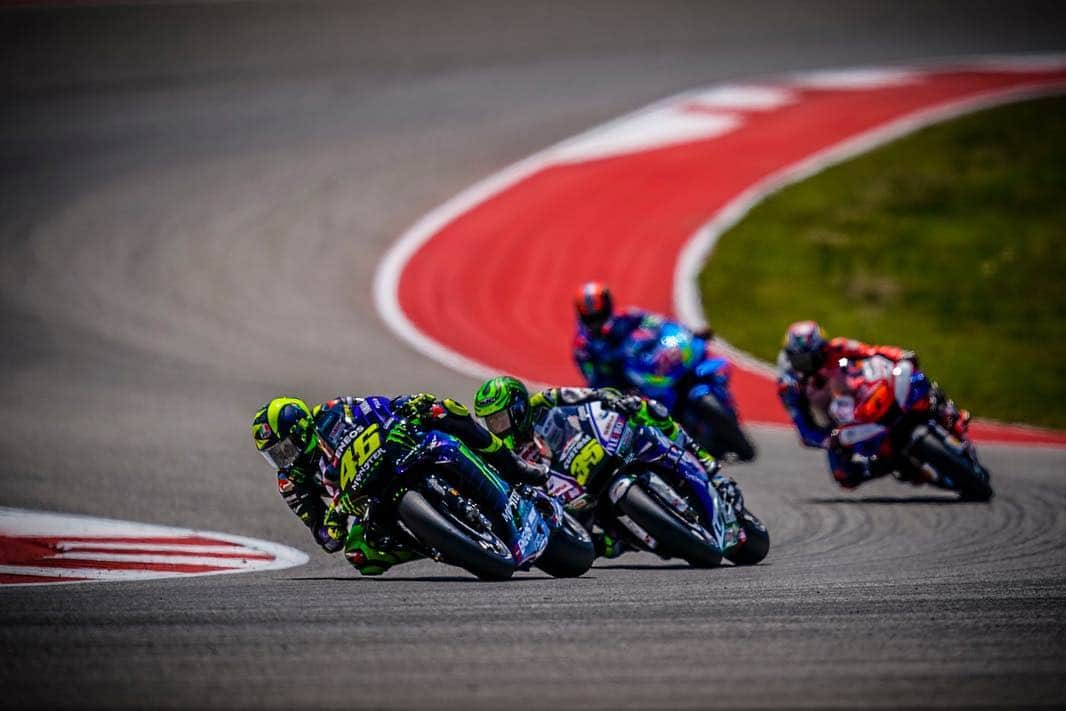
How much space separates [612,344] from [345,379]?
4.04 m

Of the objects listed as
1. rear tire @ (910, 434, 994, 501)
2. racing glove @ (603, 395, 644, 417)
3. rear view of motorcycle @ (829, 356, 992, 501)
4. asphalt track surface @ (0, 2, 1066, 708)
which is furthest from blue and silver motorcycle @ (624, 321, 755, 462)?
racing glove @ (603, 395, 644, 417)

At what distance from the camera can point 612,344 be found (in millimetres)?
12906

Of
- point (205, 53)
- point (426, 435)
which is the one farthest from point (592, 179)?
point (426, 435)

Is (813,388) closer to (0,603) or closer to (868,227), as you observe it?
(0,603)

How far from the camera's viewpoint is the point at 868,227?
74.3 feet

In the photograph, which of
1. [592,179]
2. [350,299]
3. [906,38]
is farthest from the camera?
[906,38]

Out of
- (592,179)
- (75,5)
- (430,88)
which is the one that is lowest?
(592,179)

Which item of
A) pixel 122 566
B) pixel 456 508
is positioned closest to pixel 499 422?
pixel 456 508

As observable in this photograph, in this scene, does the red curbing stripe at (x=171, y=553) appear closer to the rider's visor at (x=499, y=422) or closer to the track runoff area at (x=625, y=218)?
the track runoff area at (x=625, y=218)

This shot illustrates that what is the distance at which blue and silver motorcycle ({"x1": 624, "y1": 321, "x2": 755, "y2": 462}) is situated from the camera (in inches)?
503

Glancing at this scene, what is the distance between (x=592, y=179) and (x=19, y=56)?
41.2 feet

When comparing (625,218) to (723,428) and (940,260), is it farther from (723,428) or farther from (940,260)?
(723,428)

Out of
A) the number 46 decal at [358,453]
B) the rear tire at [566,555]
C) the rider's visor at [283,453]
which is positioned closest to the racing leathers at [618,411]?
the rear tire at [566,555]

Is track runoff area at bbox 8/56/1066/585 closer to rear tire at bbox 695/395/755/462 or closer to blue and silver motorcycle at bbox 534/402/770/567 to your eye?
blue and silver motorcycle at bbox 534/402/770/567
